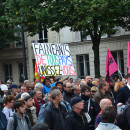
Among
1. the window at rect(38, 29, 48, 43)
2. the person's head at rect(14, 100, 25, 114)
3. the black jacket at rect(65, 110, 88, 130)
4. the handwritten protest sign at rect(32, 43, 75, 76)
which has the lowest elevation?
the black jacket at rect(65, 110, 88, 130)

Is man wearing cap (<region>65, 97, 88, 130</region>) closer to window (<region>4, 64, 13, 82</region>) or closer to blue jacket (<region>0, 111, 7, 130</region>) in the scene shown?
blue jacket (<region>0, 111, 7, 130</region>)

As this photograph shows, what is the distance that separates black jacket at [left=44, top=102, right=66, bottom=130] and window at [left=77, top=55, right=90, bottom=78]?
68.0ft

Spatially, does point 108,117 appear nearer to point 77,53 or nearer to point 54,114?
point 54,114

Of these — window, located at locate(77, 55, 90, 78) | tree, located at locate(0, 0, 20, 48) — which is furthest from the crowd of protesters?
tree, located at locate(0, 0, 20, 48)

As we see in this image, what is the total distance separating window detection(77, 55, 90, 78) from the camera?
28.2 meters

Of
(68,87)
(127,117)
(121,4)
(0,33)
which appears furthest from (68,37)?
(127,117)

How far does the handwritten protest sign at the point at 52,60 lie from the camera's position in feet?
48.6

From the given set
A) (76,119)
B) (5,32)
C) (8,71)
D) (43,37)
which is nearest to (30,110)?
(76,119)

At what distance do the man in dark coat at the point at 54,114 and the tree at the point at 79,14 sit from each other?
12633mm

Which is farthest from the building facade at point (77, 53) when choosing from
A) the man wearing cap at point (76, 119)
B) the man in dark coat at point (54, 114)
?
the man wearing cap at point (76, 119)

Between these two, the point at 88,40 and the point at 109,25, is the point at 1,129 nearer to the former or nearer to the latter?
the point at 109,25

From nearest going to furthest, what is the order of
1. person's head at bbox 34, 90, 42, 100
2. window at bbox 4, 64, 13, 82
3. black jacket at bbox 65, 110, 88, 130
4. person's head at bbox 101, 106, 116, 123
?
person's head at bbox 101, 106, 116, 123, black jacket at bbox 65, 110, 88, 130, person's head at bbox 34, 90, 42, 100, window at bbox 4, 64, 13, 82

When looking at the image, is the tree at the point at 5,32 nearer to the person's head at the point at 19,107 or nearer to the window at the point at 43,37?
the window at the point at 43,37

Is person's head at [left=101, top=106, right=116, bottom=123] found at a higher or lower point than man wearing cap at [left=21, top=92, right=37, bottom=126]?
higher
